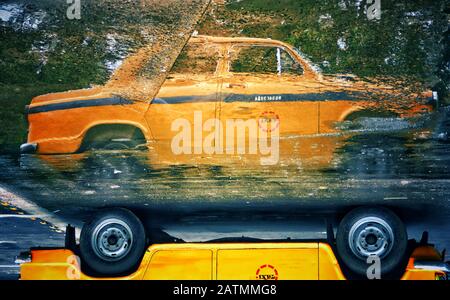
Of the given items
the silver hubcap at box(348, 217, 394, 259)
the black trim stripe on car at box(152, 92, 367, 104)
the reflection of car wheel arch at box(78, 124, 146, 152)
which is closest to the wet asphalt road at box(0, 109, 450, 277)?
the reflection of car wheel arch at box(78, 124, 146, 152)

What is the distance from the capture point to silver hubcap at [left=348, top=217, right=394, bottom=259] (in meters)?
6.33

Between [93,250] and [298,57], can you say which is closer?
[298,57]

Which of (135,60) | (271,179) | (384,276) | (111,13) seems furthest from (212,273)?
(111,13)

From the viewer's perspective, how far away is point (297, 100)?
6.13 metres

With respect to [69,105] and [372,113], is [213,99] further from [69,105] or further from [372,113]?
[372,113]

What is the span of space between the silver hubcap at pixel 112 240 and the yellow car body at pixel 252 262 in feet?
0.68

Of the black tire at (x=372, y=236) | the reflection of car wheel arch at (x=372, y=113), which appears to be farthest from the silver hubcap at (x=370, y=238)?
the reflection of car wheel arch at (x=372, y=113)

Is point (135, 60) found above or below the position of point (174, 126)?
above

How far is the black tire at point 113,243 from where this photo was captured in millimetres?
6410

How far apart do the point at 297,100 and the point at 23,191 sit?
252cm

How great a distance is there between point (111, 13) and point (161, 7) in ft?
1.42

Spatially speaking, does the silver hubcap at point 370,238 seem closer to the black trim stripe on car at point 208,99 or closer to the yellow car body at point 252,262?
the yellow car body at point 252,262

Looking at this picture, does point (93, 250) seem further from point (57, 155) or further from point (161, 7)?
point (161, 7)

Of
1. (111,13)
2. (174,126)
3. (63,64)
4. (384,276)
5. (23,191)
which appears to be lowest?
(384,276)
